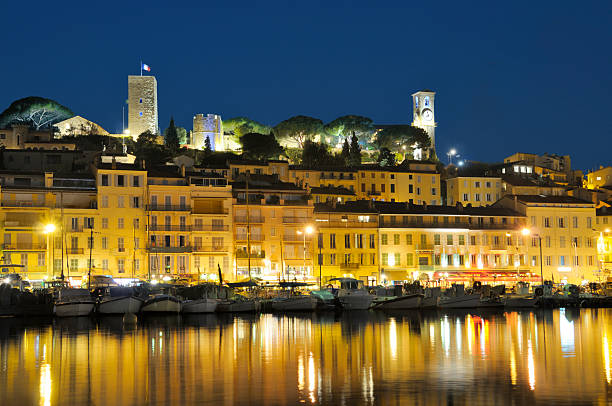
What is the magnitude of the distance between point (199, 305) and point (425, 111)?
116 meters

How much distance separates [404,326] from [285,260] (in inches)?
1164

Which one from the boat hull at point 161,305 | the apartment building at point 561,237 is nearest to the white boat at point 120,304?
the boat hull at point 161,305

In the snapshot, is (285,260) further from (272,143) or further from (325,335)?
(272,143)

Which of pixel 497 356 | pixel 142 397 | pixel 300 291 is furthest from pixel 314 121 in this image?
pixel 142 397

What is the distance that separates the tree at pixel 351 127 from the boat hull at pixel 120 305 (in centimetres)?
8687

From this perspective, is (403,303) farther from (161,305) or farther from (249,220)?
(161,305)

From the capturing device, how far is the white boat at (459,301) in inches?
2547

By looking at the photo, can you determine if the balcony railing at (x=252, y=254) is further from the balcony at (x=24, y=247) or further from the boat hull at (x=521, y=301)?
the boat hull at (x=521, y=301)

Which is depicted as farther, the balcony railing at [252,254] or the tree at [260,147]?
the tree at [260,147]

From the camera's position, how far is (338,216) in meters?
79.9

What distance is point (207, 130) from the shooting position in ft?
446

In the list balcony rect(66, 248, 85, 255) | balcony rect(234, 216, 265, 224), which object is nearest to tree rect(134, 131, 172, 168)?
balcony rect(234, 216, 265, 224)

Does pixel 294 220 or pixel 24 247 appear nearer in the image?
pixel 24 247

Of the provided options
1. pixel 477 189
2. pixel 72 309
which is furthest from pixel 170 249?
pixel 477 189
